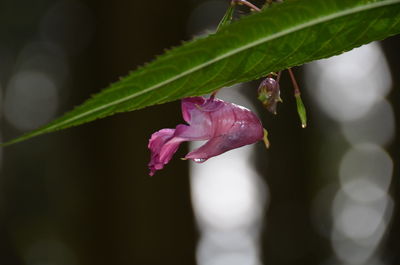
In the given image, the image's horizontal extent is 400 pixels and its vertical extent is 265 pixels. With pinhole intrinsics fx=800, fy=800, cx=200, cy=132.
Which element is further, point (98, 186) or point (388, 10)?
point (98, 186)

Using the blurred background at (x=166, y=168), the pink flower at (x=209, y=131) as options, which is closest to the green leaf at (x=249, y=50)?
the pink flower at (x=209, y=131)

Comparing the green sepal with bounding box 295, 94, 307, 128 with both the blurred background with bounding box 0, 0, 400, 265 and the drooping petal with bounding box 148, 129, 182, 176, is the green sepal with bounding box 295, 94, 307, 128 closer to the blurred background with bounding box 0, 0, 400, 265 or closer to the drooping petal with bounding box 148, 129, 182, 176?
the drooping petal with bounding box 148, 129, 182, 176

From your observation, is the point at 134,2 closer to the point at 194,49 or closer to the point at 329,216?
the point at 194,49

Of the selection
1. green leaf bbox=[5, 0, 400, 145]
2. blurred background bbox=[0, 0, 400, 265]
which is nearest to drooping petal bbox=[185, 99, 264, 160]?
green leaf bbox=[5, 0, 400, 145]

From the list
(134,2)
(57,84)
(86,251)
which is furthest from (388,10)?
(57,84)

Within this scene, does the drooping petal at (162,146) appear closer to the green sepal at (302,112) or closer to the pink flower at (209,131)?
the pink flower at (209,131)

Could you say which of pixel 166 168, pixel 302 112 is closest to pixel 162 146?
pixel 302 112

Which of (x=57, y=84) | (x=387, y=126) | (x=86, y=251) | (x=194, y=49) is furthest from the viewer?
(x=57, y=84)
